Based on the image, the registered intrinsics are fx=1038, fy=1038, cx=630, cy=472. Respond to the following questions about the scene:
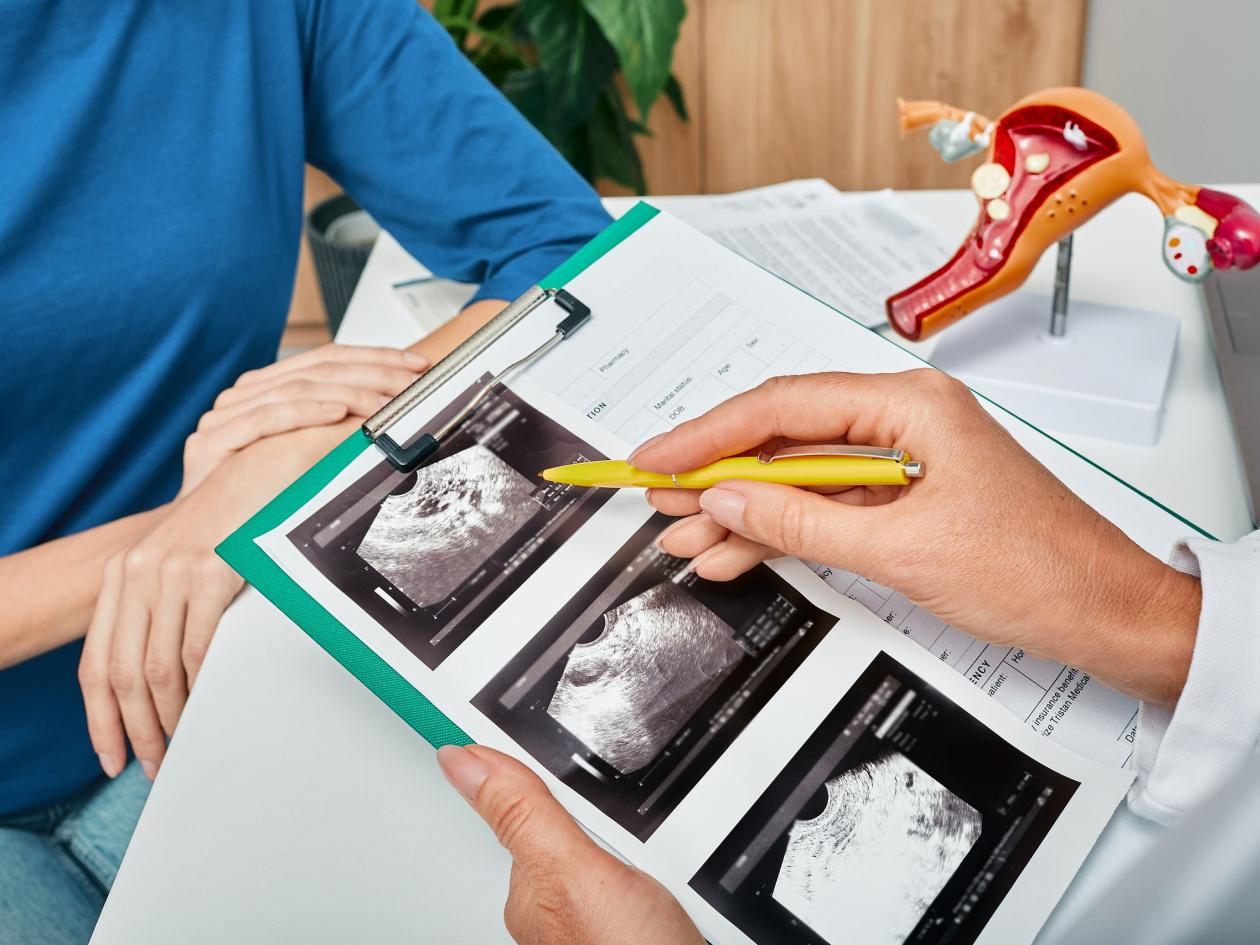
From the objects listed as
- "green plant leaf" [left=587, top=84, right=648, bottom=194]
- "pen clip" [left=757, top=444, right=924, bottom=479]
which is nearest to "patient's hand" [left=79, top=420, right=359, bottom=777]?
"pen clip" [left=757, top=444, right=924, bottom=479]

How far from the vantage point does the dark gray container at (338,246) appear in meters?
1.65

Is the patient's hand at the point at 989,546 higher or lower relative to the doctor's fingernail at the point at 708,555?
higher

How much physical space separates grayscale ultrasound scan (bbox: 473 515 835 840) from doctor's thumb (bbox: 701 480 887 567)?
0.14 feet

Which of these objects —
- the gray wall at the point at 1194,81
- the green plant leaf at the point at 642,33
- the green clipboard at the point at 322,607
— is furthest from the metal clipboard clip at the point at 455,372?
the green plant leaf at the point at 642,33

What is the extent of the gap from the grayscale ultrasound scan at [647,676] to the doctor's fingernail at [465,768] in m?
0.03

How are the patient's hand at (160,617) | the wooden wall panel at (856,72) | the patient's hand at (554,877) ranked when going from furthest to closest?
the wooden wall panel at (856,72)
the patient's hand at (160,617)
the patient's hand at (554,877)

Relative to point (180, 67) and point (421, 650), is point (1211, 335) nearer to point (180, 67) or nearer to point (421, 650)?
point (421, 650)

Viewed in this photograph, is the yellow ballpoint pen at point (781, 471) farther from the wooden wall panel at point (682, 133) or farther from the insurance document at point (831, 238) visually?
the wooden wall panel at point (682, 133)

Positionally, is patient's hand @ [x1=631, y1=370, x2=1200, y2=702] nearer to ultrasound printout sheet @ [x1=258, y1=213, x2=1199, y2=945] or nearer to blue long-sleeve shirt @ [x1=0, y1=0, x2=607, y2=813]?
ultrasound printout sheet @ [x1=258, y1=213, x2=1199, y2=945]

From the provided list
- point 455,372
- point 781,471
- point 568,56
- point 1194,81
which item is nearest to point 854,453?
point 781,471

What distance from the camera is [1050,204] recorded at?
695 mm

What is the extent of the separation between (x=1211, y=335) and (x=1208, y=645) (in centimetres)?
40

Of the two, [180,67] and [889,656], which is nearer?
[889,656]

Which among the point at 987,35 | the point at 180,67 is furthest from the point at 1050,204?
the point at 987,35
